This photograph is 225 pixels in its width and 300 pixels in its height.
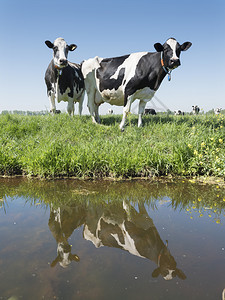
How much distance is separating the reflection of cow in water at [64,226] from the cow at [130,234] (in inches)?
4.4

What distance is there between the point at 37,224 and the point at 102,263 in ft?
2.96

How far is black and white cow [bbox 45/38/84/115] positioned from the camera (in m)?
7.02

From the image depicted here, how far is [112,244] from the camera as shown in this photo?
1.92 meters

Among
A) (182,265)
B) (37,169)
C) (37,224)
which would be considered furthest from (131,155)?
(182,265)

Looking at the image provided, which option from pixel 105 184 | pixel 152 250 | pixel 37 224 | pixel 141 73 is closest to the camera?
pixel 152 250

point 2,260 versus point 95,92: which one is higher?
point 95,92

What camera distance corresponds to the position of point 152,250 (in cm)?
182

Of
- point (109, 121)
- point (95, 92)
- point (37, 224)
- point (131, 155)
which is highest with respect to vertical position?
point (95, 92)

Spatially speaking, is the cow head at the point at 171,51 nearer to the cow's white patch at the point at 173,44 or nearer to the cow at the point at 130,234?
the cow's white patch at the point at 173,44

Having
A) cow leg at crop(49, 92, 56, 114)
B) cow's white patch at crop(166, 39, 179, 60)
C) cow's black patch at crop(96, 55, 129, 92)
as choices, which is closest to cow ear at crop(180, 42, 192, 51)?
cow's white patch at crop(166, 39, 179, 60)

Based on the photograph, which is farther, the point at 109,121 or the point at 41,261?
the point at 109,121

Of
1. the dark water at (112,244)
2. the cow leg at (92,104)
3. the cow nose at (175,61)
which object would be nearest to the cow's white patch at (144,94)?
the cow nose at (175,61)

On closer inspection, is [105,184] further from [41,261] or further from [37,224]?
[41,261]

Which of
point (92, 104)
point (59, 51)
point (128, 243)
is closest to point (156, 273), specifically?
point (128, 243)
